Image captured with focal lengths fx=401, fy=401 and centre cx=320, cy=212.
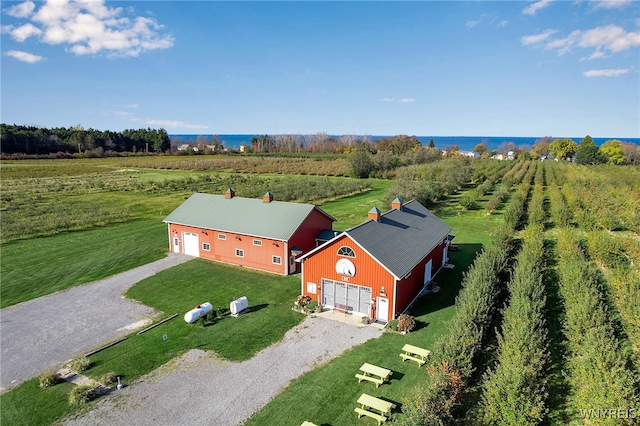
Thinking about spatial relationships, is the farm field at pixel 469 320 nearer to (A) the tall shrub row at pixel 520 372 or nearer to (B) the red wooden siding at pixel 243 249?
(A) the tall shrub row at pixel 520 372

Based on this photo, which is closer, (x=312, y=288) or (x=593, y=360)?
(x=593, y=360)

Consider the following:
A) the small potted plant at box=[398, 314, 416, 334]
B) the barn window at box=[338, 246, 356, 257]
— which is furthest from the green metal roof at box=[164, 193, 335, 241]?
the small potted plant at box=[398, 314, 416, 334]

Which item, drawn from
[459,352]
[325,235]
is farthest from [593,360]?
[325,235]

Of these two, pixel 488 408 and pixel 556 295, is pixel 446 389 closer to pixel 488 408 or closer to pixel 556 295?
pixel 488 408

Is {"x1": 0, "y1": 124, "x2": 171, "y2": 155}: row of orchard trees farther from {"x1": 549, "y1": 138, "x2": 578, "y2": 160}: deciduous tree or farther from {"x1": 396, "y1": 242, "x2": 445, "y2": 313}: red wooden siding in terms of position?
{"x1": 549, "y1": 138, "x2": 578, "y2": 160}: deciduous tree

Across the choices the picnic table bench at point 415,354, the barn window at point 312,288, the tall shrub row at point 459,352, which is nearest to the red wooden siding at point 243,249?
the barn window at point 312,288

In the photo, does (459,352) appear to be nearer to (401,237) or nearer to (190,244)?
(401,237)
